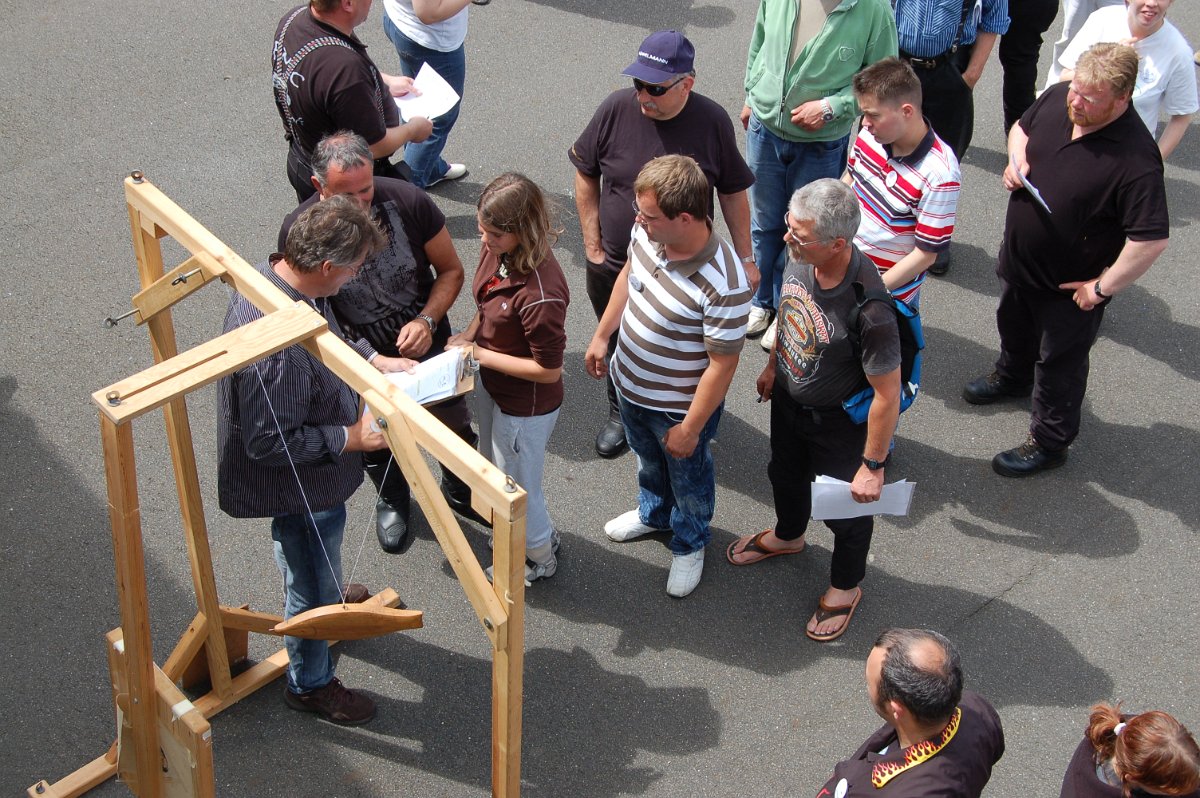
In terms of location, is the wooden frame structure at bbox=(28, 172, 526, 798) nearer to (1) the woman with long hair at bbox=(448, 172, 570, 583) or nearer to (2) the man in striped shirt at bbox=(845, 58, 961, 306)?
(1) the woman with long hair at bbox=(448, 172, 570, 583)

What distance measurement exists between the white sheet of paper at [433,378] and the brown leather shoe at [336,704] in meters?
1.09

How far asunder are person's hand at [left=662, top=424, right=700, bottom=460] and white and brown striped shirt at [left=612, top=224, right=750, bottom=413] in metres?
0.09

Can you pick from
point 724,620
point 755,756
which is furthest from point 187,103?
point 755,756

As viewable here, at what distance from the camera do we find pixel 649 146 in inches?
163

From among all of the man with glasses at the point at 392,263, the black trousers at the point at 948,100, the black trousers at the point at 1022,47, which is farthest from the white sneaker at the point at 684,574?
the black trousers at the point at 1022,47

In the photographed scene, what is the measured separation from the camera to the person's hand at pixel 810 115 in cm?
466

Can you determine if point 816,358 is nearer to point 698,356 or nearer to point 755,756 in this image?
point 698,356

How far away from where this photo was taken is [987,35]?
550 cm

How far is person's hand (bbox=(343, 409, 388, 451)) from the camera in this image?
296 centimetres

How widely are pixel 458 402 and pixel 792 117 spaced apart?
73.9 inches

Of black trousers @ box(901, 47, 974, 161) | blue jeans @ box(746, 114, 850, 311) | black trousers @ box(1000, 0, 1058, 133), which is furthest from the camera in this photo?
black trousers @ box(1000, 0, 1058, 133)

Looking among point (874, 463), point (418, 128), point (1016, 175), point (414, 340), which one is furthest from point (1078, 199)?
point (418, 128)

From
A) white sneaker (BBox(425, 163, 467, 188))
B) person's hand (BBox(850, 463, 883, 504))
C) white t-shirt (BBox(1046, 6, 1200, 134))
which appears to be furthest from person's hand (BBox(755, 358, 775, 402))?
white sneaker (BBox(425, 163, 467, 188))

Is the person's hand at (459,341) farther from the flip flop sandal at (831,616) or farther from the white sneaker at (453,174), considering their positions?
the white sneaker at (453,174)
